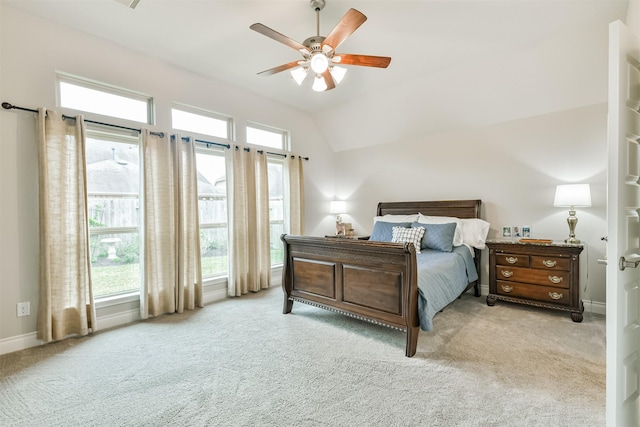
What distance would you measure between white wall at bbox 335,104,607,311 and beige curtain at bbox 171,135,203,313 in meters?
2.97

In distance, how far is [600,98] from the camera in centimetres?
329

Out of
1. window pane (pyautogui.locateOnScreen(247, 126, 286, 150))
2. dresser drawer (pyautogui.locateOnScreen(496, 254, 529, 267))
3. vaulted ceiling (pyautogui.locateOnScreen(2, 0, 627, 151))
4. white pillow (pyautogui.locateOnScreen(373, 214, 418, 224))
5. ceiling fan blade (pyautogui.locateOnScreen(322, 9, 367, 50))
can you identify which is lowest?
dresser drawer (pyautogui.locateOnScreen(496, 254, 529, 267))

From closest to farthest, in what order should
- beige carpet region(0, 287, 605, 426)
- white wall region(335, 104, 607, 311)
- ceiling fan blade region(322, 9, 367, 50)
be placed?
beige carpet region(0, 287, 605, 426), ceiling fan blade region(322, 9, 367, 50), white wall region(335, 104, 607, 311)

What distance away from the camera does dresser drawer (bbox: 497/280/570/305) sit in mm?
3186

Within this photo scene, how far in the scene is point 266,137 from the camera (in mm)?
4809

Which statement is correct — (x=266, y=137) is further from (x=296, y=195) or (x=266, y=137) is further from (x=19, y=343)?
(x=19, y=343)

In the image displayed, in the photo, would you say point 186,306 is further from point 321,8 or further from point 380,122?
point 380,122

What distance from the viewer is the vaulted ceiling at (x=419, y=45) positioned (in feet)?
8.40

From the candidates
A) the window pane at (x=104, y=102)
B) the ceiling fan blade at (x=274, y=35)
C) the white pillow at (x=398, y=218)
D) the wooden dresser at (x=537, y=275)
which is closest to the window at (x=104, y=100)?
the window pane at (x=104, y=102)

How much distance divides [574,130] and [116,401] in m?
5.00

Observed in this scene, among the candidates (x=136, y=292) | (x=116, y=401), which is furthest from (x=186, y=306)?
(x=116, y=401)

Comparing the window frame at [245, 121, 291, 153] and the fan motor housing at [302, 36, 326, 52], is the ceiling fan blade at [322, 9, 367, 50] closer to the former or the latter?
the fan motor housing at [302, 36, 326, 52]

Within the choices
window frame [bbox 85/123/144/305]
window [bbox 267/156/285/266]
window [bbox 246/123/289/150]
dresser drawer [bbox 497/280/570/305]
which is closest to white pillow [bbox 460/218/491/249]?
dresser drawer [bbox 497/280/570/305]

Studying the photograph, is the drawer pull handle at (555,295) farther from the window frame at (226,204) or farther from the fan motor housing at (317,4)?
the window frame at (226,204)
